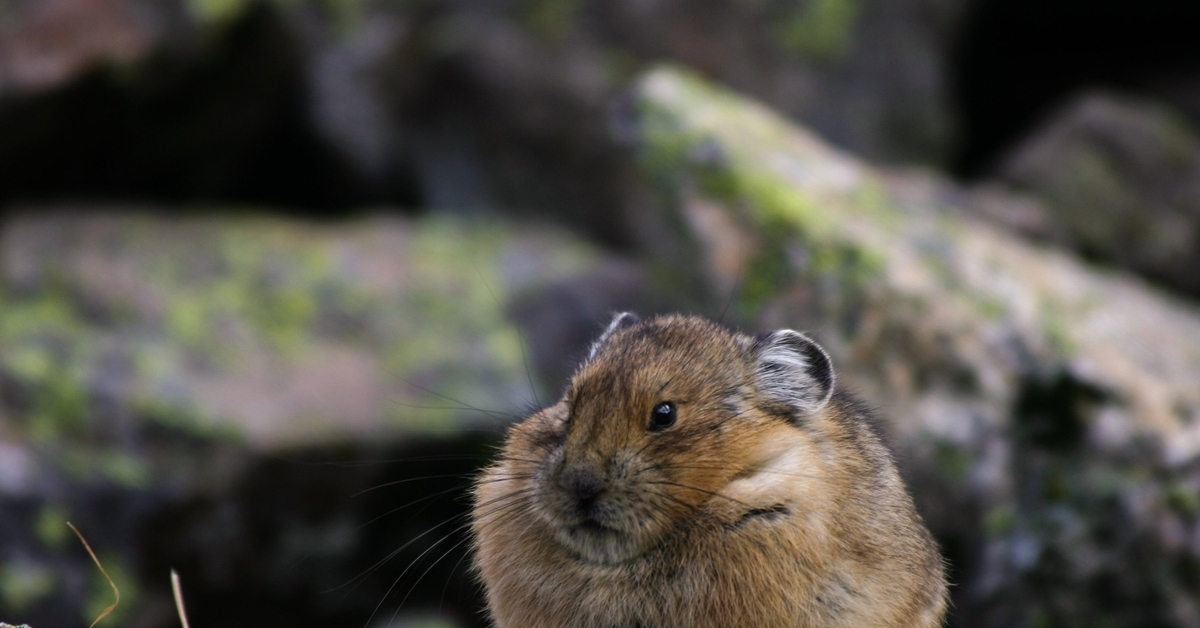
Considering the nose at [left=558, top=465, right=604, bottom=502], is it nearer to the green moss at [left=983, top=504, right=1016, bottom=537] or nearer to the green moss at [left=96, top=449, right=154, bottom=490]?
the green moss at [left=983, top=504, right=1016, bottom=537]

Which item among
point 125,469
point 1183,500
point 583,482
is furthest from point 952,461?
point 125,469

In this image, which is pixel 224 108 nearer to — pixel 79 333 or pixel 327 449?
pixel 79 333

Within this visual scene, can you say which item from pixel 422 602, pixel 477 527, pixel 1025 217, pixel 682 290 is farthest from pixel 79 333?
pixel 1025 217

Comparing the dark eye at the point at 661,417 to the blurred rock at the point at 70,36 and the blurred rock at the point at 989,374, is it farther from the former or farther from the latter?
the blurred rock at the point at 70,36

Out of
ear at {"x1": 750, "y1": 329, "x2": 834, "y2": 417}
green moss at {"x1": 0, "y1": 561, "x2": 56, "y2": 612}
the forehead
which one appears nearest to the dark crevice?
ear at {"x1": 750, "y1": 329, "x2": 834, "y2": 417}

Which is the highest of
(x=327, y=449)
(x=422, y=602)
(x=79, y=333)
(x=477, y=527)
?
(x=477, y=527)
